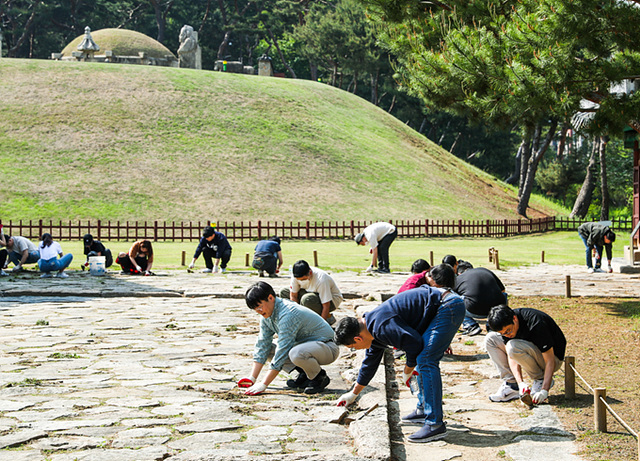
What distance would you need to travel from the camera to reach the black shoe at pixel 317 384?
654 cm

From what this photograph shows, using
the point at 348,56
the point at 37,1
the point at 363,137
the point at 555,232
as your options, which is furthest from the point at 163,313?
the point at 37,1

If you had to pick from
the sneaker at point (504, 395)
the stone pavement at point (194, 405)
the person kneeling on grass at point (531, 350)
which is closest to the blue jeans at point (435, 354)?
the stone pavement at point (194, 405)

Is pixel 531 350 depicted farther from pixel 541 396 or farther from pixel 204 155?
pixel 204 155

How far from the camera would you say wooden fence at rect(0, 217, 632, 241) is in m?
31.0

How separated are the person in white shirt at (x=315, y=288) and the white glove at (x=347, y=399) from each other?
2.53 meters

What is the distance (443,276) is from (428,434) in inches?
67.6

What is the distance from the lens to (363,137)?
48.4 meters

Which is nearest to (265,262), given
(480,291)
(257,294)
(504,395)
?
(480,291)

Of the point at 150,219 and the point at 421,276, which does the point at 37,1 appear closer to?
the point at 150,219

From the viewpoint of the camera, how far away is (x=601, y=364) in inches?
301

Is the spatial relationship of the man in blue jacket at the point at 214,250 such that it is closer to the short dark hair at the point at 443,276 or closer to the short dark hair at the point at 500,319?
the short dark hair at the point at 443,276

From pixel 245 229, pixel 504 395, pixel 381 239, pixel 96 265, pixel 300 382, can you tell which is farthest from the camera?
pixel 245 229

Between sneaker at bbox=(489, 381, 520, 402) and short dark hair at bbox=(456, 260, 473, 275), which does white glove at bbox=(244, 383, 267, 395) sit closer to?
sneaker at bbox=(489, 381, 520, 402)

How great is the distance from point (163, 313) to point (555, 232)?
29811 mm
